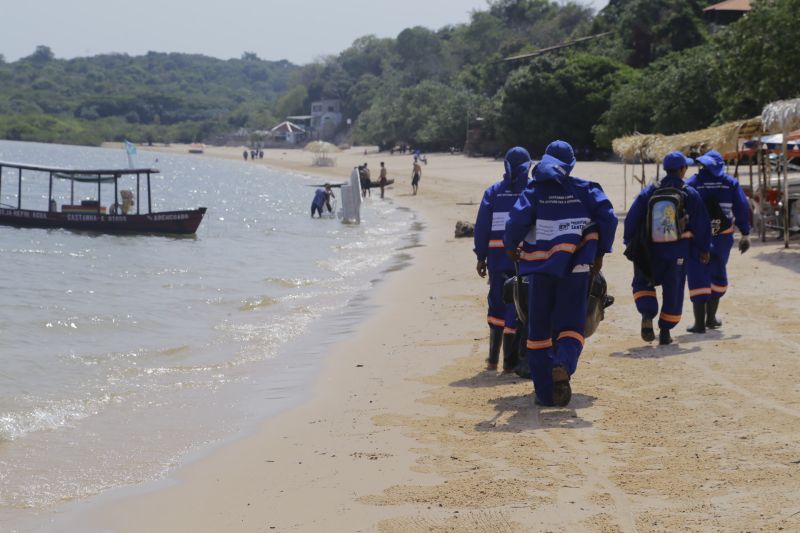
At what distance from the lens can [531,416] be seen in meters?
7.12

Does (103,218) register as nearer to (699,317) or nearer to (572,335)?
(699,317)

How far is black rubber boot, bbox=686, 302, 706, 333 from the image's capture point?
983 centimetres

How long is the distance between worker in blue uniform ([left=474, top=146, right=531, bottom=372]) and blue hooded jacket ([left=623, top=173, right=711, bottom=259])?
138 centimetres

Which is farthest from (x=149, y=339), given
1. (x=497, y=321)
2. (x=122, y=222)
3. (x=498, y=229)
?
(x=122, y=222)

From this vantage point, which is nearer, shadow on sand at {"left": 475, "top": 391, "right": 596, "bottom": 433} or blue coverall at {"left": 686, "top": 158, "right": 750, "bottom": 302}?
shadow on sand at {"left": 475, "top": 391, "right": 596, "bottom": 433}

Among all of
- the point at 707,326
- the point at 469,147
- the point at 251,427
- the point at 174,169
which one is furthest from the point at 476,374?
the point at 174,169

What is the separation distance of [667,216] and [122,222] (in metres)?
22.5

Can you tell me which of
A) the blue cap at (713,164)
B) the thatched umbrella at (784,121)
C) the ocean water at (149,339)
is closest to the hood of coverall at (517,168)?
the blue cap at (713,164)

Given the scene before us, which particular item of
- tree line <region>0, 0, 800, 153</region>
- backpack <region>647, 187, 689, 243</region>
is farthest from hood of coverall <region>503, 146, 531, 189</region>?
tree line <region>0, 0, 800, 153</region>

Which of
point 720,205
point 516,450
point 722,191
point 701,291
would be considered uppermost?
point 722,191

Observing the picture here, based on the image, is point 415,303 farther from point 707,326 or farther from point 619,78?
point 619,78

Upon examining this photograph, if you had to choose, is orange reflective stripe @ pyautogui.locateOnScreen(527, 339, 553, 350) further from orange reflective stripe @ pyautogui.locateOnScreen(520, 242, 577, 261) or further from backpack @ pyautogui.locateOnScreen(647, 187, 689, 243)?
backpack @ pyautogui.locateOnScreen(647, 187, 689, 243)

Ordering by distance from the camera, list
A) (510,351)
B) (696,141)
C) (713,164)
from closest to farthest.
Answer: (510,351) → (713,164) → (696,141)

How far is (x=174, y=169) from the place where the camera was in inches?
3701
